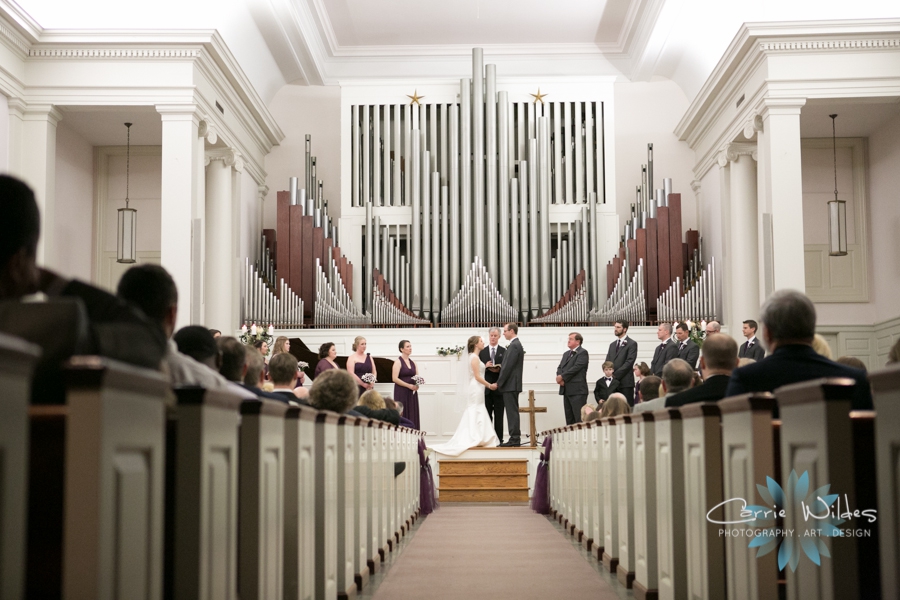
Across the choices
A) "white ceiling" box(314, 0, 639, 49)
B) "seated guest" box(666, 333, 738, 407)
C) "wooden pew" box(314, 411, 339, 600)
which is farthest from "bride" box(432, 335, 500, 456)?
"wooden pew" box(314, 411, 339, 600)

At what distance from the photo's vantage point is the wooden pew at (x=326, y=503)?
3.90 metres

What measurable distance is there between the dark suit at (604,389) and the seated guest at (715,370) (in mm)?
7662

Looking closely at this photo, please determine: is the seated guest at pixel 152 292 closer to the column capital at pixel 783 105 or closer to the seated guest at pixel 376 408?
the seated guest at pixel 376 408

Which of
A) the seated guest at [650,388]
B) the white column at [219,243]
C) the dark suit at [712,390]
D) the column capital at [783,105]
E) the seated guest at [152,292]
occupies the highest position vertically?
the column capital at [783,105]

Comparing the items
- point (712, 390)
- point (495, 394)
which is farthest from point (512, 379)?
point (712, 390)

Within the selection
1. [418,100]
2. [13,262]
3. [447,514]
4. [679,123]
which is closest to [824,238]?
[679,123]

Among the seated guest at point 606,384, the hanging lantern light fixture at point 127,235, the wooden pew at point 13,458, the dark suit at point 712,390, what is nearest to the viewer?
the wooden pew at point 13,458

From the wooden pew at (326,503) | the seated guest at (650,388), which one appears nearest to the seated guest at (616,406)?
the seated guest at (650,388)

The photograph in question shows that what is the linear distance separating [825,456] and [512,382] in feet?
30.9

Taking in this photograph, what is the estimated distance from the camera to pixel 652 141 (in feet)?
52.1

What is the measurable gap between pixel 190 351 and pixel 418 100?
12.2 m

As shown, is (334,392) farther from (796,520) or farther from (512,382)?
(512,382)

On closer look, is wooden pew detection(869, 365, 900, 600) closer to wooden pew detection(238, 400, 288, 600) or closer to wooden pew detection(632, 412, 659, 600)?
wooden pew detection(238, 400, 288, 600)

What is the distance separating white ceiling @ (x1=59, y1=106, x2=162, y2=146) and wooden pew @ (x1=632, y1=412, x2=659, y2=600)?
8675 millimetres
